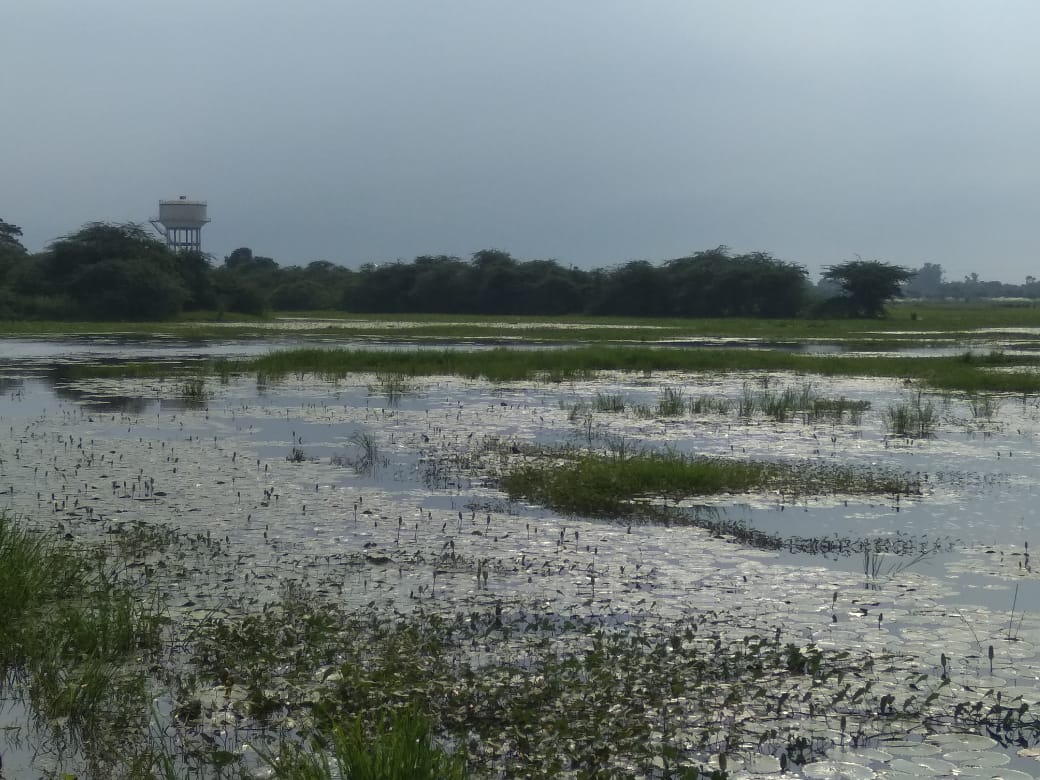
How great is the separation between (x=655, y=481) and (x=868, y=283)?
192 feet

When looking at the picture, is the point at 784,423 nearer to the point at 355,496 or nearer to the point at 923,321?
the point at 355,496

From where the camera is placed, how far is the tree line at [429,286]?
53094 millimetres

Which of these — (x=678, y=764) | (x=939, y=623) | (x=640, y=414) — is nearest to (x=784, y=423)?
(x=640, y=414)

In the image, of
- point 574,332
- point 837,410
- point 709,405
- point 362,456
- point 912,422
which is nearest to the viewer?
point 362,456

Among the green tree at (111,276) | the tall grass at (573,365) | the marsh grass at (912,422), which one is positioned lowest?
the marsh grass at (912,422)

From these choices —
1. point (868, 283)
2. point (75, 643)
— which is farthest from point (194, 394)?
point (868, 283)

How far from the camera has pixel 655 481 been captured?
37.6 feet

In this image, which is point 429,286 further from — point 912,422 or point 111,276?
point 912,422

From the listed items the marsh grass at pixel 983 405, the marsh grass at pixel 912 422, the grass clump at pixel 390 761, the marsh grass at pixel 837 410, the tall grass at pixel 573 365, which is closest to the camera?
the grass clump at pixel 390 761

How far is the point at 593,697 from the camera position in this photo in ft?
18.2

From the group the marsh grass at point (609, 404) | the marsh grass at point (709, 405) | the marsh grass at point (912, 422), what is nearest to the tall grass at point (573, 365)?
the marsh grass at point (609, 404)

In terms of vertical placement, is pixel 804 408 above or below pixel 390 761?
above

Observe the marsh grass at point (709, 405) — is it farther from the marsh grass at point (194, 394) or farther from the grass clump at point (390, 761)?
the grass clump at point (390, 761)

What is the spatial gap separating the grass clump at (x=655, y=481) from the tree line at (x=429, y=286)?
4397 centimetres
